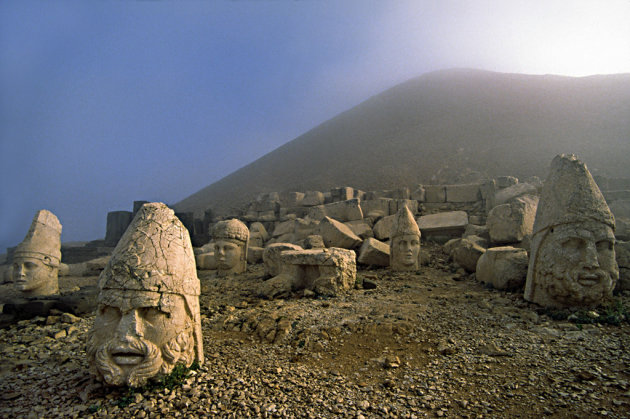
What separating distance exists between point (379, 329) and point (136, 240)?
3.05 m

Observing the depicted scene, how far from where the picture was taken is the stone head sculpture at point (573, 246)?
4.76m

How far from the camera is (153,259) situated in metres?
3.37

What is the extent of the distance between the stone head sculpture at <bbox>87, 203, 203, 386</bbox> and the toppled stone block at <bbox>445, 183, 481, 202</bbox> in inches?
465

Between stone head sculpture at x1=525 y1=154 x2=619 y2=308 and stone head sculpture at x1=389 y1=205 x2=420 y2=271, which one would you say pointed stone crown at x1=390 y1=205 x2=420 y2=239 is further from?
stone head sculpture at x1=525 y1=154 x2=619 y2=308

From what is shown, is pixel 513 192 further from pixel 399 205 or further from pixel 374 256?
pixel 374 256

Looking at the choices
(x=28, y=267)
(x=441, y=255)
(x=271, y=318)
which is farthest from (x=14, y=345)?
(x=441, y=255)

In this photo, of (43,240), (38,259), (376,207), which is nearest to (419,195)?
(376,207)

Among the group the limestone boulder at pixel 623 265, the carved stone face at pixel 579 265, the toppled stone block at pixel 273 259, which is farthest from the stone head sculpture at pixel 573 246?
the toppled stone block at pixel 273 259

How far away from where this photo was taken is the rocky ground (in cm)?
296

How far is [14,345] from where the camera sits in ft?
15.7

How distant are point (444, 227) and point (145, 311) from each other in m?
9.51

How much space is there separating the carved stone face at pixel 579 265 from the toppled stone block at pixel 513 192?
6241 millimetres

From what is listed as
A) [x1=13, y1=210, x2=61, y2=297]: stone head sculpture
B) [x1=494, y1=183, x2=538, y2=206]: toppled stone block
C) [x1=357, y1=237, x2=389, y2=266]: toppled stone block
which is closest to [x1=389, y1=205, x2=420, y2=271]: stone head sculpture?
[x1=357, y1=237, x2=389, y2=266]: toppled stone block

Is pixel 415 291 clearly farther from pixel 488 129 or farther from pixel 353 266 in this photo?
pixel 488 129
